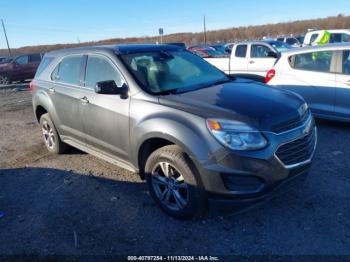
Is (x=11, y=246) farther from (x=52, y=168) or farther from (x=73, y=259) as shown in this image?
(x=52, y=168)

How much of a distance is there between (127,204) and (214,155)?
1.48m

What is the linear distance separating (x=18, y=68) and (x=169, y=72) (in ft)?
62.1

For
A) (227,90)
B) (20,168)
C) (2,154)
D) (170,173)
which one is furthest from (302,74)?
(2,154)

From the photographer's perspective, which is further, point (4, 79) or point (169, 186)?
point (4, 79)

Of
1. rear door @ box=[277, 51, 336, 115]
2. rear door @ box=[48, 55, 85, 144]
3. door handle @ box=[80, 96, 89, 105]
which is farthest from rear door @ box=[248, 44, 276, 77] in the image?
door handle @ box=[80, 96, 89, 105]

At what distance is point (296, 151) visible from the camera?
3.45 metres

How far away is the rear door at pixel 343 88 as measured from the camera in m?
6.30

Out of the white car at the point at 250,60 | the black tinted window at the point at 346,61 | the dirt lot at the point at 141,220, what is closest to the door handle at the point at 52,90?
the dirt lot at the point at 141,220

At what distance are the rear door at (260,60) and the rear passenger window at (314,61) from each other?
4.69 m

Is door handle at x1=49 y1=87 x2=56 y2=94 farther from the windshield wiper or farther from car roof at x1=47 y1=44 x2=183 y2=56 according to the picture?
the windshield wiper

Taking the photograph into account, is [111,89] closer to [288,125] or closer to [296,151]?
[288,125]

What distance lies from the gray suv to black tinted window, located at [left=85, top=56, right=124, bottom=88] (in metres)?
0.01

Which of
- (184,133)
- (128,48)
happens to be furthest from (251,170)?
(128,48)

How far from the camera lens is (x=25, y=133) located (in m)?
8.11
